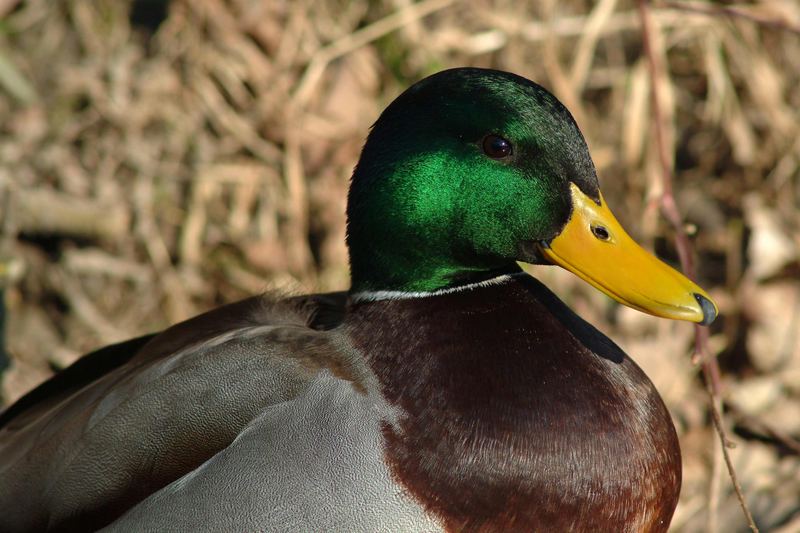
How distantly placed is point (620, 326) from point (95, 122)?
2159 mm

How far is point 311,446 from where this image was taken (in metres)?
2.02

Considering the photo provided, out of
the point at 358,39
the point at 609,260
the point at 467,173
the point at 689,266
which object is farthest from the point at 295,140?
the point at 609,260

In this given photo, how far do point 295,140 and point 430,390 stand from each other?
7.60 ft

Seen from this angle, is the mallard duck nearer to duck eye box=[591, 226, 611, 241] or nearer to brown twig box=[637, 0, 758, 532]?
duck eye box=[591, 226, 611, 241]

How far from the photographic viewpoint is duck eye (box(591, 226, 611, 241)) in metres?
2.12

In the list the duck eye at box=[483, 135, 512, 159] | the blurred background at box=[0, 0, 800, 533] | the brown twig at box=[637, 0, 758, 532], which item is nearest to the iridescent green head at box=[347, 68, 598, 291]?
the duck eye at box=[483, 135, 512, 159]

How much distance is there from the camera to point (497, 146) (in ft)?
6.89


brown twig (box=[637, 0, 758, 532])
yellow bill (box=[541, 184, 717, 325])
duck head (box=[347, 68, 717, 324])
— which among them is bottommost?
brown twig (box=[637, 0, 758, 532])

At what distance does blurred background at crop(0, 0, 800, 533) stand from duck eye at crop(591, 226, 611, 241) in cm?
180

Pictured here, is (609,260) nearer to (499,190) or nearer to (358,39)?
(499,190)

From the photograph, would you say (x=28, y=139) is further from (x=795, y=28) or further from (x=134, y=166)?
(x=795, y=28)

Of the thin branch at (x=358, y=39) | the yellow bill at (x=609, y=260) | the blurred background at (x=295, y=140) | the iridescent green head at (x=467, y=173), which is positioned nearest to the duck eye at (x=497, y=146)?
the iridescent green head at (x=467, y=173)

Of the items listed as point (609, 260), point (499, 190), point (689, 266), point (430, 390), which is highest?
point (499, 190)

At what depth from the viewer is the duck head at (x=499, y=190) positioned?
2.08 metres
